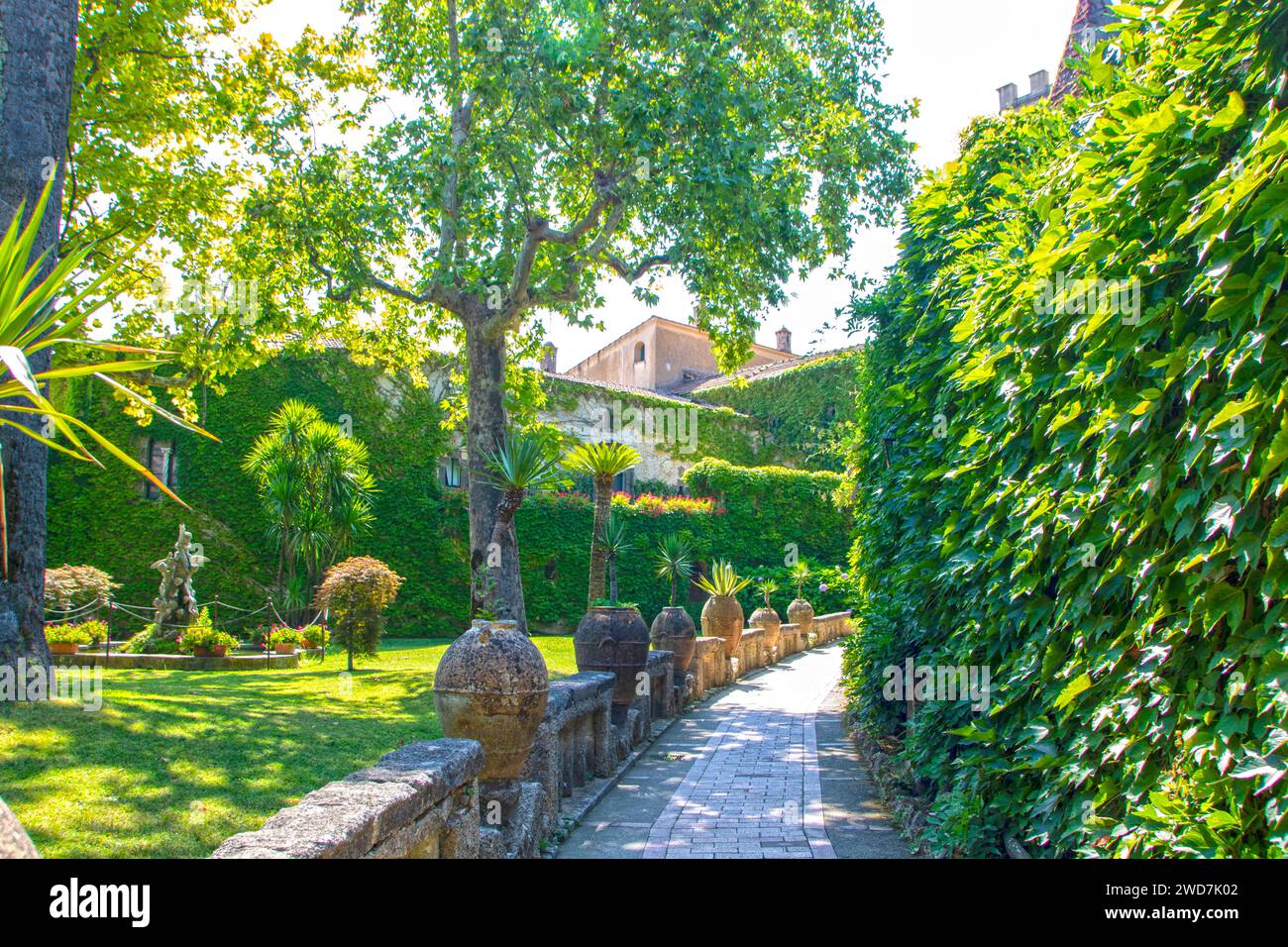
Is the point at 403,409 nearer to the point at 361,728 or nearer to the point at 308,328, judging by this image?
the point at 308,328

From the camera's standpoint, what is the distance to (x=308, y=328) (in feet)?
51.4

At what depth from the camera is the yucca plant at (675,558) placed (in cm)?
2125

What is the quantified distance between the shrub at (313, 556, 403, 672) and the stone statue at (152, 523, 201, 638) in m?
2.21

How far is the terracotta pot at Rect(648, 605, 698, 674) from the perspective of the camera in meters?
13.1

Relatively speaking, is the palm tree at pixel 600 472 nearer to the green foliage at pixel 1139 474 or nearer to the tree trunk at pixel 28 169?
the tree trunk at pixel 28 169

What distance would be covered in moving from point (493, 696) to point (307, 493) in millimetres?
14342

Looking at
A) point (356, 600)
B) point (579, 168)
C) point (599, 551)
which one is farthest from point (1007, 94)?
point (356, 600)

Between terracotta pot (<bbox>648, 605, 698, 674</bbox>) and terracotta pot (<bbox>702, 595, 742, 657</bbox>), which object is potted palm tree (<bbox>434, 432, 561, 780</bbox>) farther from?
terracotta pot (<bbox>702, 595, 742, 657</bbox>)

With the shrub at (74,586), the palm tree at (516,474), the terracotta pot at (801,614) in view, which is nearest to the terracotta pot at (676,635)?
the palm tree at (516,474)

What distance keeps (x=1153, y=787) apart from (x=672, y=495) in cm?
2566

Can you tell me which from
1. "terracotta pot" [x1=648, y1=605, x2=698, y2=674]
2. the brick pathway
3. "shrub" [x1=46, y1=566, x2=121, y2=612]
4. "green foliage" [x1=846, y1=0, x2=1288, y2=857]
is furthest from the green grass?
"shrub" [x1=46, y1=566, x2=121, y2=612]

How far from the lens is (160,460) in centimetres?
1995

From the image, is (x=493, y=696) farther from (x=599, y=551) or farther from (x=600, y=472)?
(x=600, y=472)
